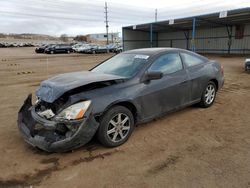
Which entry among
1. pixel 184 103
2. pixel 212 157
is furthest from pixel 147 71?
pixel 212 157

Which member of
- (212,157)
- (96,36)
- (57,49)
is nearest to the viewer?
(212,157)

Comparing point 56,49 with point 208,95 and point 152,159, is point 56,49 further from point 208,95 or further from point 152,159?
point 152,159

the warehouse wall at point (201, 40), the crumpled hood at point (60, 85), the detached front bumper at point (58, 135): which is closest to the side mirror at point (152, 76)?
the crumpled hood at point (60, 85)

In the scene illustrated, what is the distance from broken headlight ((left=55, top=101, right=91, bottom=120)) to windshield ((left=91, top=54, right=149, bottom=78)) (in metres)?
1.07

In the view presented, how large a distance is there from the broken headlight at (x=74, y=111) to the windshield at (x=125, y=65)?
1.07 meters

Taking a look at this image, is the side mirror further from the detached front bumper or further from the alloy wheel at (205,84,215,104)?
the alloy wheel at (205,84,215,104)

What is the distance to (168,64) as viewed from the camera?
4559mm

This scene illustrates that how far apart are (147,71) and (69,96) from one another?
4.81 ft

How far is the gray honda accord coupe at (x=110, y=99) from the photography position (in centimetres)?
323

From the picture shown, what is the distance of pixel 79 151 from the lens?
354 centimetres

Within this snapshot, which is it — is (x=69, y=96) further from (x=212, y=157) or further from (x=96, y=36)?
(x=96, y=36)

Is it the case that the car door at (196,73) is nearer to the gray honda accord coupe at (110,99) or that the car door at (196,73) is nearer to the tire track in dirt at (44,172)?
the gray honda accord coupe at (110,99)

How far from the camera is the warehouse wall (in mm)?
26438

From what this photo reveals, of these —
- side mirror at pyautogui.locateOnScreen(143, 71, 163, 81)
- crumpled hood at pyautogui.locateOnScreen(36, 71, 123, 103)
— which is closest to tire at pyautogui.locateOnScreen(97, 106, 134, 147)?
crumpled hood at pyautogui.locateOnScreen(36, 71, 123, 103)
